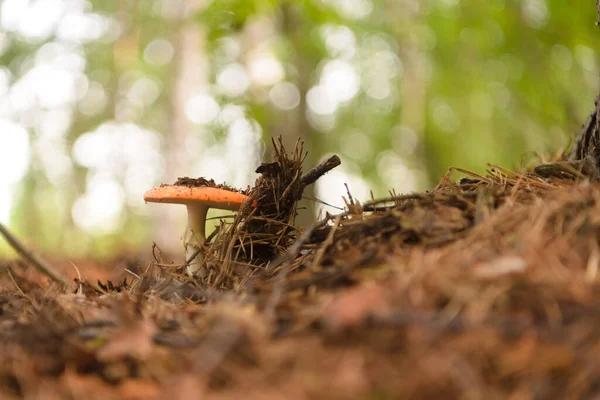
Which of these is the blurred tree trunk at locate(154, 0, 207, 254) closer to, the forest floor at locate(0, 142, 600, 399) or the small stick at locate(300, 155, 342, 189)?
the small stick at locate(300, 155, 342, 189)

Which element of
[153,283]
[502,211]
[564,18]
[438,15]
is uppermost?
[438,15]

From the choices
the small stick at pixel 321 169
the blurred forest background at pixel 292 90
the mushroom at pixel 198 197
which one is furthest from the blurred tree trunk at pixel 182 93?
the small stick at pixel 321 169

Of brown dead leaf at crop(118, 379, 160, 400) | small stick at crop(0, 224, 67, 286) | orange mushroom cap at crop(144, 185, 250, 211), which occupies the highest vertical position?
orange mushroom cap at crop(144, 185, 250, 211)

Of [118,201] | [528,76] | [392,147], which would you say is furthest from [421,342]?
[118,201]

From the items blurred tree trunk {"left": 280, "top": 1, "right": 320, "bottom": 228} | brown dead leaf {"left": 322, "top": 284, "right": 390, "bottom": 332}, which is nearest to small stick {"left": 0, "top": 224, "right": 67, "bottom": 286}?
brown dead leaf {"left": 322, "top": 284, "right": 390, "bottom": 332}

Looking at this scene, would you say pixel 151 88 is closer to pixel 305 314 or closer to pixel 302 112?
pixel 302 112

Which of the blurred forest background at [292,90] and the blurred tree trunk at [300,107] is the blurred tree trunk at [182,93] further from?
the blurred tree trunk at [300,107]
